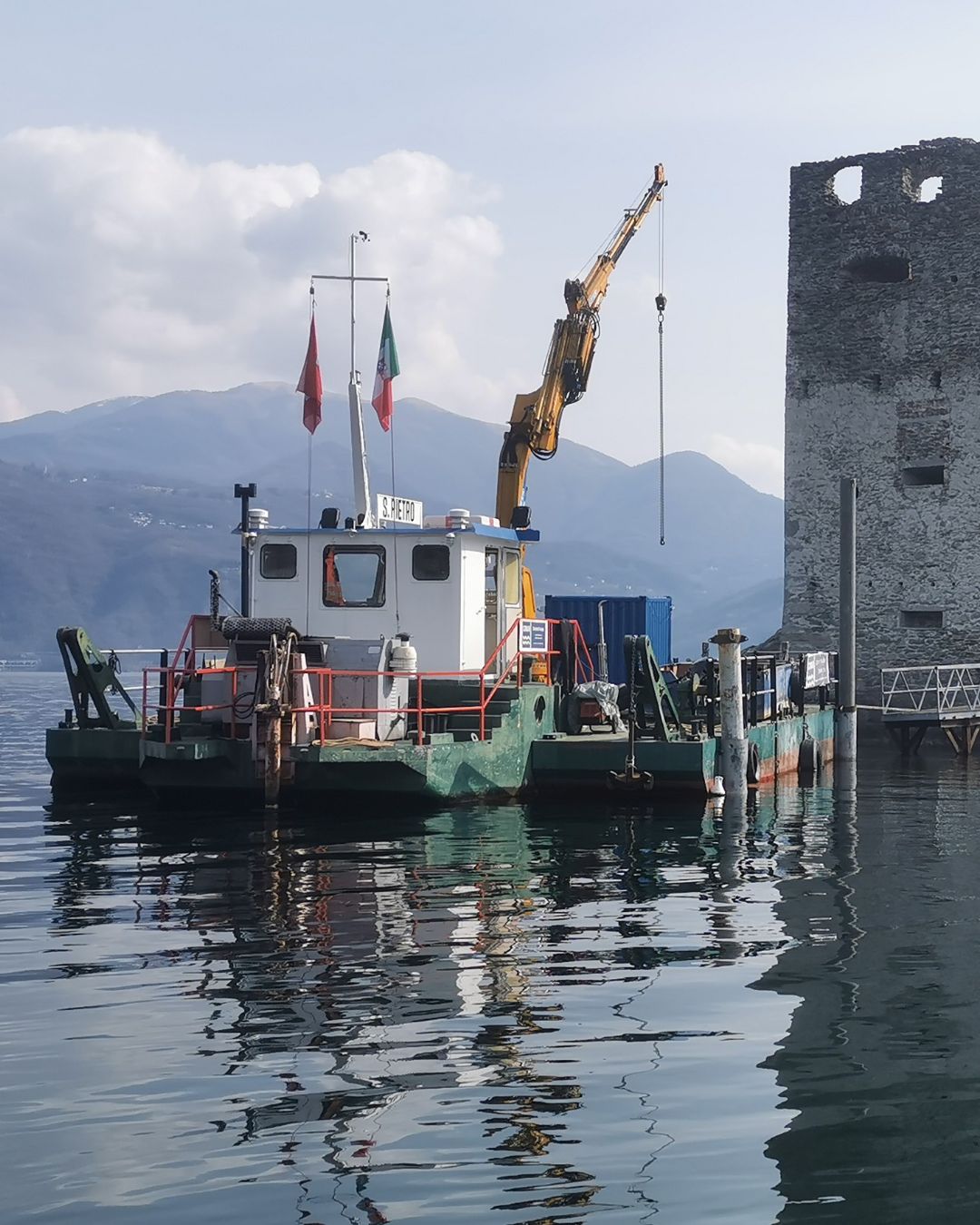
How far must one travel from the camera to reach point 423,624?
71.2ft

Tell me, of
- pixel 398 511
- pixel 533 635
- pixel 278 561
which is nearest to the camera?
pixel 278 561

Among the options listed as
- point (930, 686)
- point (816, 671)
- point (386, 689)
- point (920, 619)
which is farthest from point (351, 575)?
point (920, 619)

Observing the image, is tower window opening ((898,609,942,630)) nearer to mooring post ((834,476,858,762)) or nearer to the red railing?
mooring post ((834,476,858,762))

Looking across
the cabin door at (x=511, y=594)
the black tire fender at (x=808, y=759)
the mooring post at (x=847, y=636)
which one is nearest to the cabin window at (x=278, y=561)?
the cabin door at (x=511, y=594)

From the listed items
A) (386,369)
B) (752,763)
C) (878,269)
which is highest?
(878,269)

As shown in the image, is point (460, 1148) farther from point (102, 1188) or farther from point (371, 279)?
point (371, 279)

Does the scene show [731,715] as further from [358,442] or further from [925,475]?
[925,475]

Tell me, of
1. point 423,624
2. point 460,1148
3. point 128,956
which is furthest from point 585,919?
point 423,624

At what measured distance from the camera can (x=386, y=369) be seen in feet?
77.3

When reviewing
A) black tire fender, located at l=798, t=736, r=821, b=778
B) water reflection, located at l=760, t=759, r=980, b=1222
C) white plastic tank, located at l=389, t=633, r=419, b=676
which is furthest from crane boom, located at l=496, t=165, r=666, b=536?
water reflection, located at l=760, t=759, r=980, b=1222

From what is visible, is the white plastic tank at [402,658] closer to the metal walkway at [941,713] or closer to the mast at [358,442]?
the mast at [358,442]

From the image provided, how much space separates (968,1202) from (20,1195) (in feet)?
13.4

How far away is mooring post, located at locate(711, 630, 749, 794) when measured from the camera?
22.2 meters

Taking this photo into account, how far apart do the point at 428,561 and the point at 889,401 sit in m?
24.5
